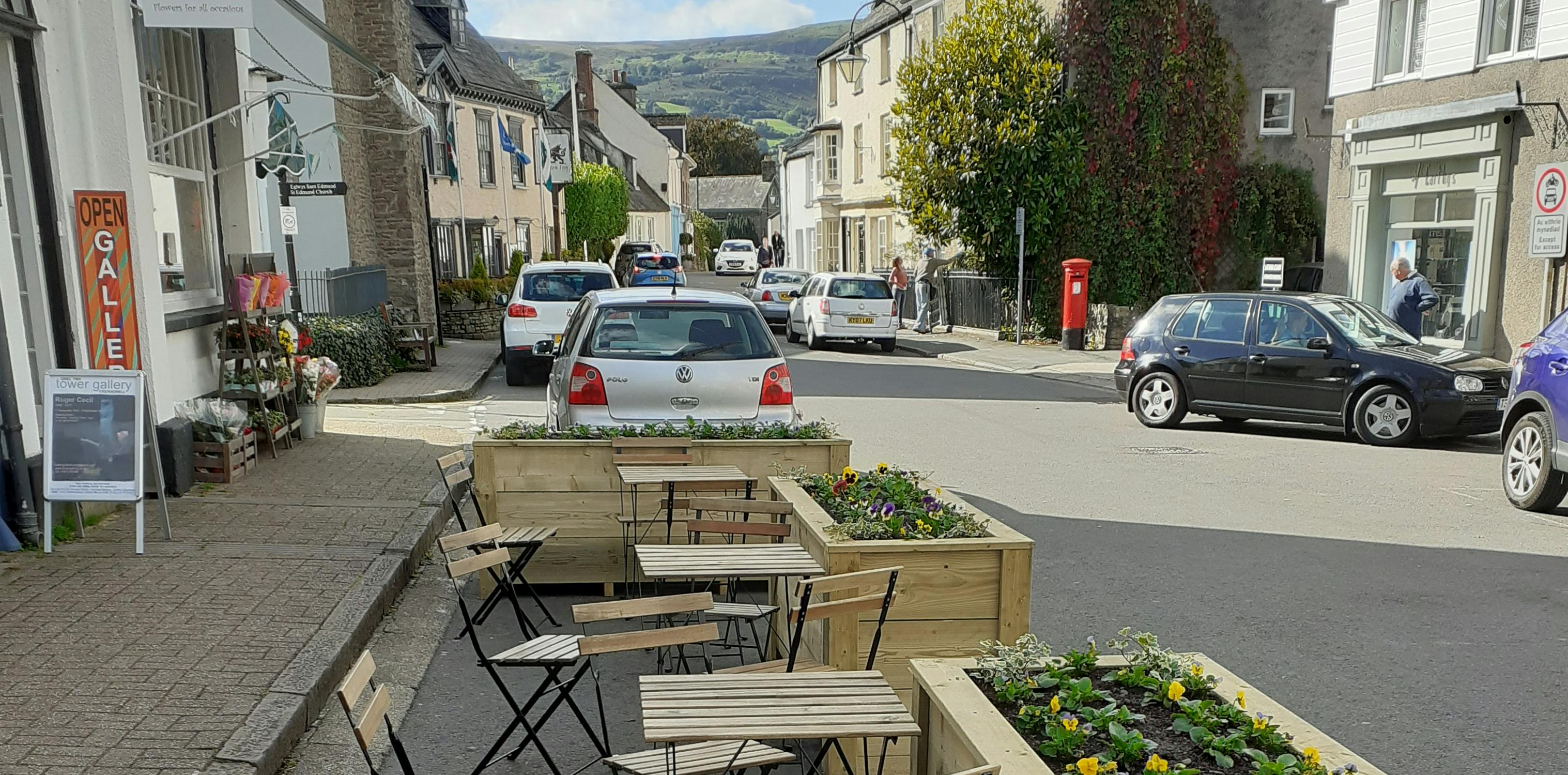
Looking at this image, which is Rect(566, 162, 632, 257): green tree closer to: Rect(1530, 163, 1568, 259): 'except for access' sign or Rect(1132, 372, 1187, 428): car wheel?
Rect(1132, 372, 1187, 428): car wheel

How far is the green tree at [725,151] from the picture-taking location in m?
107

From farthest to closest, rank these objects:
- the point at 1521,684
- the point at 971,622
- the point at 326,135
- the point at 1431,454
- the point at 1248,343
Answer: the point at 326,135 < the point at 1248,343 < the point at 1431,454 < the point at 1521,684 < the point at 971,622

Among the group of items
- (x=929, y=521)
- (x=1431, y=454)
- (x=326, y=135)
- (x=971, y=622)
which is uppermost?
(x=326, y=135)

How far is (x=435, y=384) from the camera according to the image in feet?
51.8

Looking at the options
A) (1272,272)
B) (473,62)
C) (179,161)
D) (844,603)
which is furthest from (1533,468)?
(473,62)

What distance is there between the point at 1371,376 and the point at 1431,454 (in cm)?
92

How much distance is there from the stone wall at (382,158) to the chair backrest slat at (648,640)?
1794cm

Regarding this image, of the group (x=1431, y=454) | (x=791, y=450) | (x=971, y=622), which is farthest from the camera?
(x=1431, y=454)

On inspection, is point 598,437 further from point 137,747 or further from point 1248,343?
point 1248,343

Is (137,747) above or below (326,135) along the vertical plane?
below

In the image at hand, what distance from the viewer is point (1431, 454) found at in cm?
1098

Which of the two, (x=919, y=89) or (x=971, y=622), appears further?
(x=919, y=89)

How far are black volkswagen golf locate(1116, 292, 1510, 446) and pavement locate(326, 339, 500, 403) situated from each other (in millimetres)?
8647

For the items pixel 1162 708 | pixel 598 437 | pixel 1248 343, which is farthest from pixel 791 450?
pixel 1248 343
